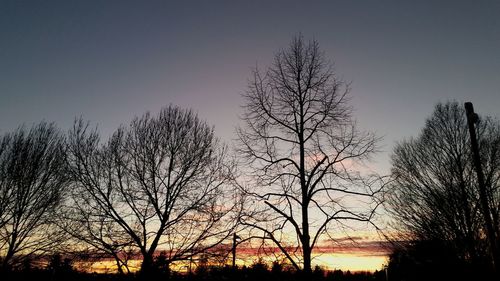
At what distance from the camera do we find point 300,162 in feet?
34.6

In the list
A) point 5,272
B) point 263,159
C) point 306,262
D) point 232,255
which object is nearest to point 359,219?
point 306,262

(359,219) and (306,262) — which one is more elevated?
(359,219)

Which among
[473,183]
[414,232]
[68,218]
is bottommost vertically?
[414,232]

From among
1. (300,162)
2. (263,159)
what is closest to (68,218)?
(263,159)

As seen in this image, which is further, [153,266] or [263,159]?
[153,266]

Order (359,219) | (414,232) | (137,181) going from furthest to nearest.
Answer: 1. (414,232)
2. (137,181)
3. (359,219)

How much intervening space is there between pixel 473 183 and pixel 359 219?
894cm

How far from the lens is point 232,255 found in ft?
44.1

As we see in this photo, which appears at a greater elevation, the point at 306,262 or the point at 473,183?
the point at 473,183

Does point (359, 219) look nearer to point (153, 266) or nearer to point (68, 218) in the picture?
point (153, 266)

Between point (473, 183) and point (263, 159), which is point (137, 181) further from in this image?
point (473, 183)

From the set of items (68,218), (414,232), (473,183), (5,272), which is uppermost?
(473,183)

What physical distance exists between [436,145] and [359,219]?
9566 mm

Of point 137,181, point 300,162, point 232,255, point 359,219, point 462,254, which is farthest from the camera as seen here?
point 462,254
